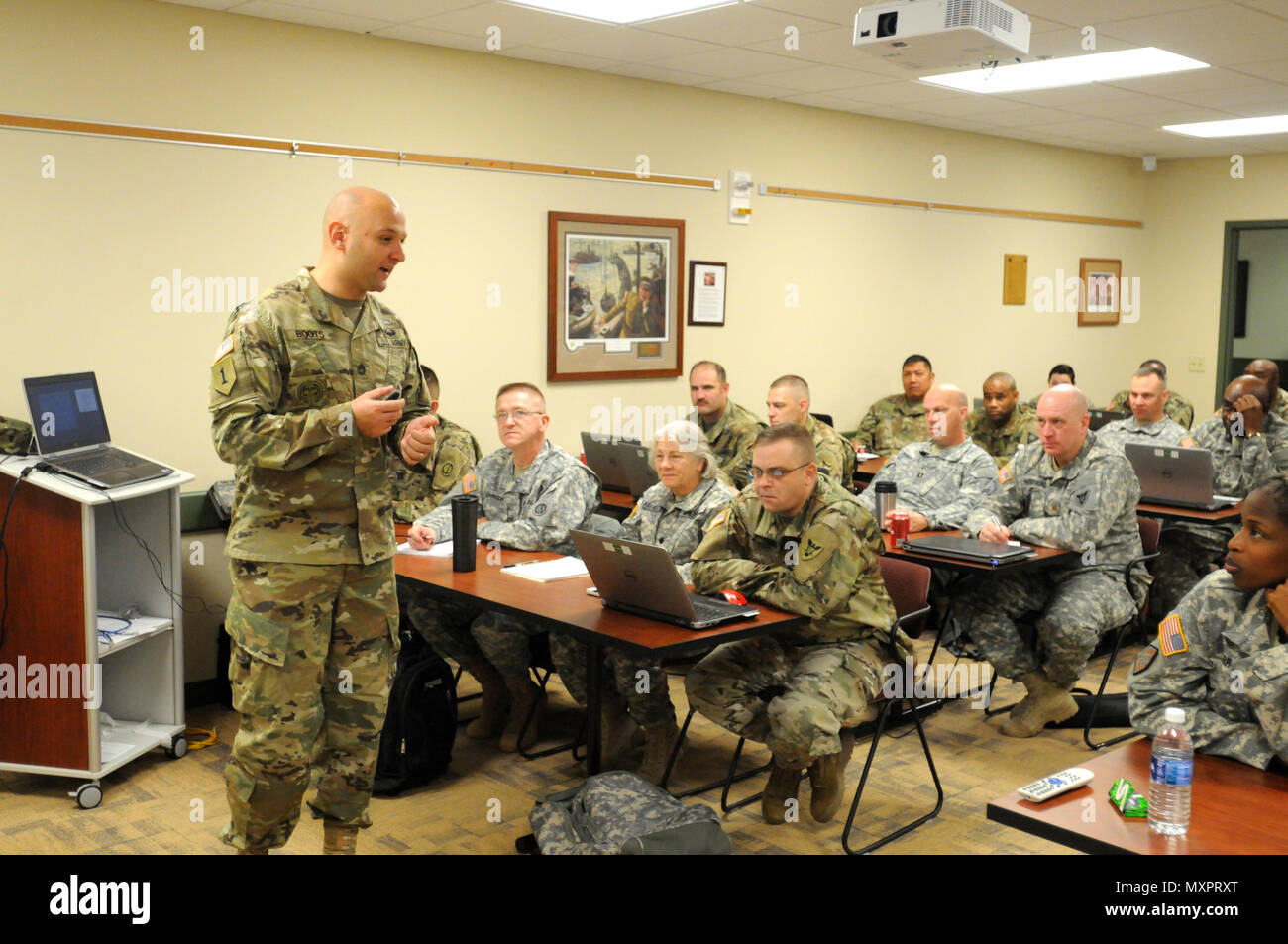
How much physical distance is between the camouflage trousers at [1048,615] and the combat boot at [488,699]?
1.92 metres

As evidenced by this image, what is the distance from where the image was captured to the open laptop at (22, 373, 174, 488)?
3.98 m

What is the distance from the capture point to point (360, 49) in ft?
17.6

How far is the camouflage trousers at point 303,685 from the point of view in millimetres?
2676

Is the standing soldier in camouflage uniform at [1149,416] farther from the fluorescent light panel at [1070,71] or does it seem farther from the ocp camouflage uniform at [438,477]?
the ocp camouflage uniform at [438,477]

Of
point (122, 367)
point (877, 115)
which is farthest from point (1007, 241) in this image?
point (122, 367)

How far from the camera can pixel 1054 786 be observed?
6.89ft

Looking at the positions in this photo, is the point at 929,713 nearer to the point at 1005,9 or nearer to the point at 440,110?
the point at 1005,9

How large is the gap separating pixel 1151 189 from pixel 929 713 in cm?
748

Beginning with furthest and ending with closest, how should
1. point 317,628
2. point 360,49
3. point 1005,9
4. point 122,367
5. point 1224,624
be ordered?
1. point 360,49
2. point 122,367
3. point 1005,9
4. point 317,628
5. point 1224,624

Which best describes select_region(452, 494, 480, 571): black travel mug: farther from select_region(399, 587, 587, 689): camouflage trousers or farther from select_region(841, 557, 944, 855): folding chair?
select_region(841, 557, 944, 855): folding chair

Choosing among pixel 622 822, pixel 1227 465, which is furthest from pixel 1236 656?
pixel 1227 465

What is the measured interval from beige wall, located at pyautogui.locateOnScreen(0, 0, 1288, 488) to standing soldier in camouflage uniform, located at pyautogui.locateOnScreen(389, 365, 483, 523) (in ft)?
1.67

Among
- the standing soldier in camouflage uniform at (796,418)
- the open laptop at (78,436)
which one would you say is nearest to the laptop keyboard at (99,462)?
the open laptop at (78,436)

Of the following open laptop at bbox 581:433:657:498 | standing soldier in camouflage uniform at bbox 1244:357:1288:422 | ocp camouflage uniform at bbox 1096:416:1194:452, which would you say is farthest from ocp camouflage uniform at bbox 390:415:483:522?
standing soldier in camouflage uniform at bbox 1244:357:1288:422
